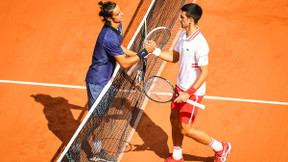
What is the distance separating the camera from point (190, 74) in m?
4.43

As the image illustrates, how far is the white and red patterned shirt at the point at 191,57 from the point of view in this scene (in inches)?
167

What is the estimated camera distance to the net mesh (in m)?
4.57

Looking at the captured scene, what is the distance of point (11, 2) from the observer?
8.90 meters

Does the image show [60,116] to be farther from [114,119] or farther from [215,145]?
[215,145]

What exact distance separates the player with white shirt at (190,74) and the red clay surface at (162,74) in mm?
752

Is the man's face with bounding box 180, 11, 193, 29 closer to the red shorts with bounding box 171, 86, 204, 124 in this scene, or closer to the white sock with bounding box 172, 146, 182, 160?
the red shorts with bounding box 171, 86, 204, 124

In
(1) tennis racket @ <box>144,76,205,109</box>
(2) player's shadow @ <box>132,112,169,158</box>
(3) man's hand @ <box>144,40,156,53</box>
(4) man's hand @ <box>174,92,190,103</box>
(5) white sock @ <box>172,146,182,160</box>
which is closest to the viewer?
(4) man's hand @ <box>174,92,190,103</box>

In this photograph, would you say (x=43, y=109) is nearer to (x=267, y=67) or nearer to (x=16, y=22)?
(x=16, y=22)

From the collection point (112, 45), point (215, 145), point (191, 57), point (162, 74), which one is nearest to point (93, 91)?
point (112, 45)

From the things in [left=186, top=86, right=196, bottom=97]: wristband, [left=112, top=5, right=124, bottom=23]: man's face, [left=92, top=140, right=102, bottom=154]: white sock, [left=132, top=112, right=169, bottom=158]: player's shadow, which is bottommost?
[left=92, top=140, right=102, bottom=154]: white sock

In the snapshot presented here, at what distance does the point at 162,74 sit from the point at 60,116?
→ 2225 mm

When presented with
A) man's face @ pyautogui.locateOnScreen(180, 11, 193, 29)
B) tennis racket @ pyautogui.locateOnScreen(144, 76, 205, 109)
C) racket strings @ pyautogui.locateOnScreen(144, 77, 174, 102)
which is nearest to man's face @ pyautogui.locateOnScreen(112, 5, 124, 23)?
man's face @ pyautogui.locateOnScreen(180, 11, 193, 29)

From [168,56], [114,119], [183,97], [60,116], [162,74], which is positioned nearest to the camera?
[183,97]

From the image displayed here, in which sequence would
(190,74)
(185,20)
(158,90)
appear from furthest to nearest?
(158,90)
(190,74)
(185,20)
